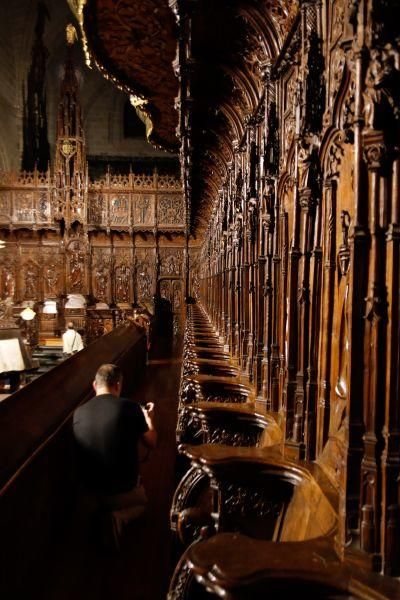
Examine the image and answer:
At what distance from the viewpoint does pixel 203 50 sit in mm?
3842

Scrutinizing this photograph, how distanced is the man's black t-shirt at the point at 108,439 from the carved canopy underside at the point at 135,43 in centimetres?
253

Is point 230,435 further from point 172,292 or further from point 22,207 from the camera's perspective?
point 22,207

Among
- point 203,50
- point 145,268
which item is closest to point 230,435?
point 203,50

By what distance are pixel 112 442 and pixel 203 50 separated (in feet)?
9.62

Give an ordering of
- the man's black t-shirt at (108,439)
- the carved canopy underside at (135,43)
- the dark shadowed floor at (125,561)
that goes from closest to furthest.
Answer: the dark shadowed floor at (125,561) < the man's black t-shirt at (108,439) < the carved canopy underside at (135,43)

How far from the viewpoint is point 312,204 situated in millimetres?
2318

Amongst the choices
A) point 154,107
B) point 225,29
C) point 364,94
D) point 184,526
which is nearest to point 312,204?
point 364,94

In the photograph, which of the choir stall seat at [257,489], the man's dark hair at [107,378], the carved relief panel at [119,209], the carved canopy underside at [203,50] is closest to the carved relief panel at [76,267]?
the carved relief panel at [119,209]

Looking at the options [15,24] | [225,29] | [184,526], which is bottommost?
[184,526]

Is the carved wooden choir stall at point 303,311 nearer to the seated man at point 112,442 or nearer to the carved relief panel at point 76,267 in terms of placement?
the seated man at point 112,442

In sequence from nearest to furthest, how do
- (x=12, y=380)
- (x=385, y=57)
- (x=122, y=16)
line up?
1. (x=385, y=57)
2. (x=122, y=16)
3. (x=12, y=380)

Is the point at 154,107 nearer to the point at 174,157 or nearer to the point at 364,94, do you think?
the point at 364,94

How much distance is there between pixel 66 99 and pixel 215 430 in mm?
17937

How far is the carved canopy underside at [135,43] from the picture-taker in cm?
331
